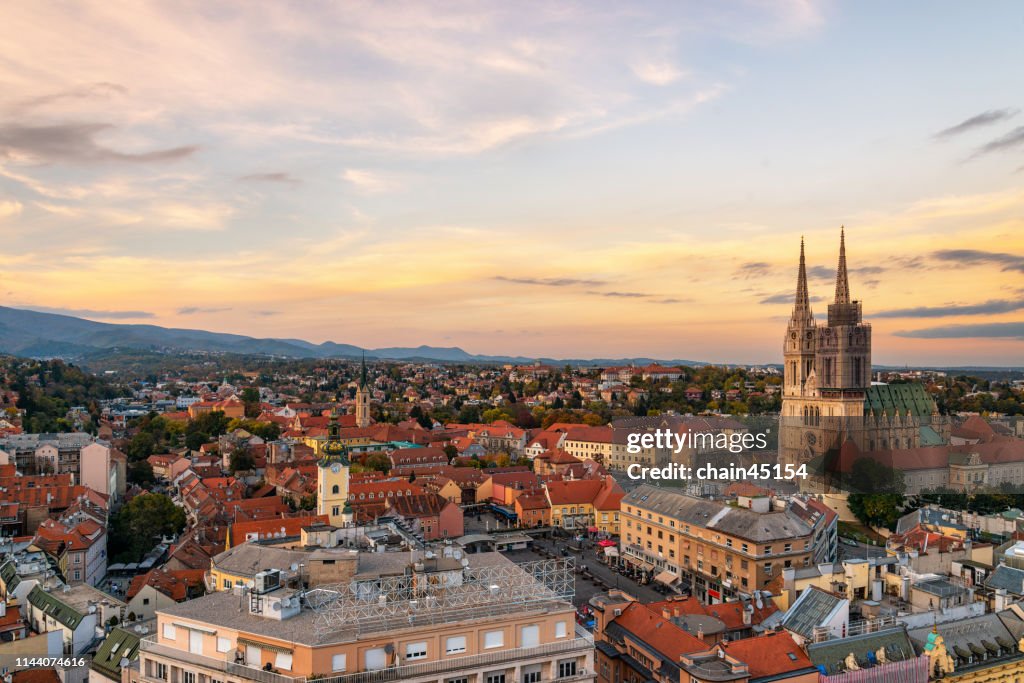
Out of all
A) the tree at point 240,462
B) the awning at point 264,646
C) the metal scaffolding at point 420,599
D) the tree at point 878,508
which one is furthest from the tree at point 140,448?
the tree at point 878,508

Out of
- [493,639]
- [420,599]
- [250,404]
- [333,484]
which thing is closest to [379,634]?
[420,599]

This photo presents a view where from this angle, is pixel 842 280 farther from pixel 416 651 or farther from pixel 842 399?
pixel 416 651

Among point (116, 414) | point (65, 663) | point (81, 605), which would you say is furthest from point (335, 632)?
point (116, 414)

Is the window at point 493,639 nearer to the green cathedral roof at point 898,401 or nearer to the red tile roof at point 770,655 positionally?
the red tile roof at point 770,655

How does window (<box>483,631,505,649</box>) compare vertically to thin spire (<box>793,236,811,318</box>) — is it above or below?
below

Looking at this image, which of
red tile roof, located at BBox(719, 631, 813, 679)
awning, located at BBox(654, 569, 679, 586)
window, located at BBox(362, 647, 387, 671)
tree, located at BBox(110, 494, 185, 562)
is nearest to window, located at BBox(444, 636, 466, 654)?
window, located at BBox(362, 647, 387, 671)

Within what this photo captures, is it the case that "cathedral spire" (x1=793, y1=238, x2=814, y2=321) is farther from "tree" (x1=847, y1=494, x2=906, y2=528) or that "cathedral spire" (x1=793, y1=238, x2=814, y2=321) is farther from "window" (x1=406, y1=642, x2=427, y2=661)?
"window" (x1=406, y1=642, x2=427, y2=661)
